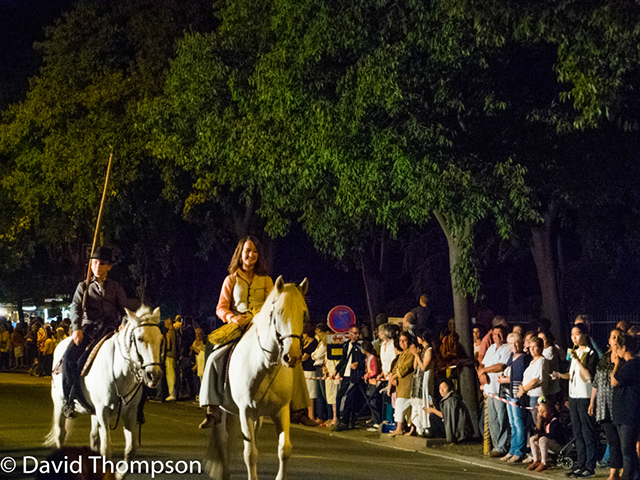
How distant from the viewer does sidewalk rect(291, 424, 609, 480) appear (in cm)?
1402

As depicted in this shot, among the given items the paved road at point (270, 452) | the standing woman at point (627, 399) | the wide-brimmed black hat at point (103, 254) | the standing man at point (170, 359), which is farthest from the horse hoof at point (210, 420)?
the standing man at point (170, 359)

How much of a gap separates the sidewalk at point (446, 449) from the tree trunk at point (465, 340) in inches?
40.3

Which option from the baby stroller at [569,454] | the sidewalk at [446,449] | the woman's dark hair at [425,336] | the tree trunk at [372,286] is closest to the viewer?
the baby stroller at [569,454]

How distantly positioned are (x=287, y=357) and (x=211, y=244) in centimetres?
2657

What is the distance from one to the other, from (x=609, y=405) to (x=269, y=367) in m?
5.21

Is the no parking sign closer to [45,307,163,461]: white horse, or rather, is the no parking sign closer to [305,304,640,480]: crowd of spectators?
[305,304,640,480]: crowd of spectators

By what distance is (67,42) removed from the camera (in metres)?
35.8

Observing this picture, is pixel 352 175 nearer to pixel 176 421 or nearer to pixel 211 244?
pixel 176 421

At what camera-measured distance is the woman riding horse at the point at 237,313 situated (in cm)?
1030

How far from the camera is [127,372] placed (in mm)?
10867

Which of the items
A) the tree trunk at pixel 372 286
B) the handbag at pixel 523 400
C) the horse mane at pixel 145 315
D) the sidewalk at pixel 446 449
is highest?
the tree trunk at pixel 372 286

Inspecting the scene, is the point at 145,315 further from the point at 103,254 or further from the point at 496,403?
the point at 496,403

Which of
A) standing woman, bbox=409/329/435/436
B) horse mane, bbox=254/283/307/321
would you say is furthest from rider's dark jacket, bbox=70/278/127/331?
standing woman, bbox=409/329/435/436

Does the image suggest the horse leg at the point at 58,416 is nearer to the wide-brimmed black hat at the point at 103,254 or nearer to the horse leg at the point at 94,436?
the horse leg at the point at 94,436
